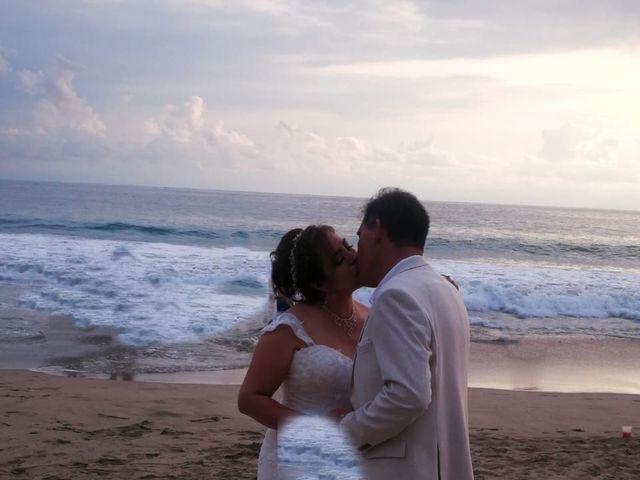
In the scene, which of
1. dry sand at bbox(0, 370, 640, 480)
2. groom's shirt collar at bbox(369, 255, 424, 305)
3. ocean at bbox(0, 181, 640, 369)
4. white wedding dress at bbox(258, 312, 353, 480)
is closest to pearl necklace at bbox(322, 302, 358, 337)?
white wedding dress at bbox(258, 312, 353, 480)

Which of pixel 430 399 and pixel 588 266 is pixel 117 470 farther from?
pixel 588 266

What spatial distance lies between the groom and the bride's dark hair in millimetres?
243

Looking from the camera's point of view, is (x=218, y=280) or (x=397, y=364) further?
(x=218, y=280)

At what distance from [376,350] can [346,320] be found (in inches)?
26.4

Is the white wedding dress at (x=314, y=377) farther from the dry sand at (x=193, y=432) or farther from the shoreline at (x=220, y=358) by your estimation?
the shoreline at (x=220, y=358)

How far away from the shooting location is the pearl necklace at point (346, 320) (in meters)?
2.66

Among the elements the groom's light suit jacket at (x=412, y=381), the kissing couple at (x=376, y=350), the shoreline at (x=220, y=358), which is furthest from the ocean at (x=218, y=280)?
the groom's light suit jacket at (x=412, y=381)

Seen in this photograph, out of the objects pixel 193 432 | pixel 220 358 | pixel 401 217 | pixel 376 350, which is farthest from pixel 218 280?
pixel 376 350

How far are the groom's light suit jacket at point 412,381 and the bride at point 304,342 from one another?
30 cm

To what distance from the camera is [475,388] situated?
9195mm

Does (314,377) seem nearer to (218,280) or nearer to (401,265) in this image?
(401,265)

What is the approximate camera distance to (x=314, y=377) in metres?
2.47

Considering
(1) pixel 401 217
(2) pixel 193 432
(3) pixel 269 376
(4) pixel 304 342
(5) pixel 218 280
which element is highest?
(1) pixel 401 217

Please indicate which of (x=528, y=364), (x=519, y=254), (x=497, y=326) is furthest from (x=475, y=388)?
(x=519, y=254)
